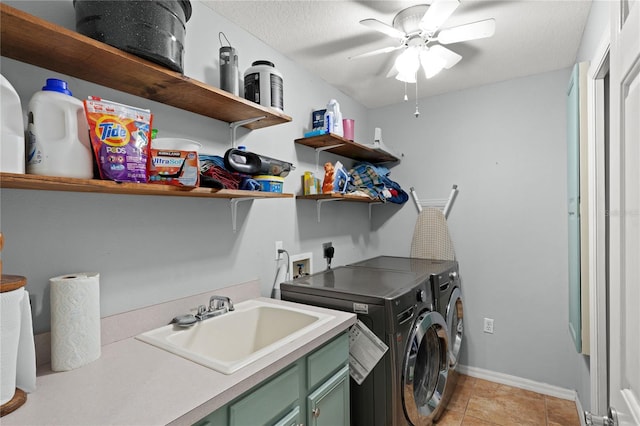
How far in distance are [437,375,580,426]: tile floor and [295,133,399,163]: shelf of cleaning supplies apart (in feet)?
6.46

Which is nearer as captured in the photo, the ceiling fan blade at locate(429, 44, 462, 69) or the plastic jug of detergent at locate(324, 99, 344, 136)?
the ceiling fan blade at locate(429, 44, 462, 69)

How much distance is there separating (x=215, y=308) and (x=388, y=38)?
1788 millimetres

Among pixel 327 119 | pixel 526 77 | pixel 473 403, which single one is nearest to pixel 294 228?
pixel 327 119

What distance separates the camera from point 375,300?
5.14 feet

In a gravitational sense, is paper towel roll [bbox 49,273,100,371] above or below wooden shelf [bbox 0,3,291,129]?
below

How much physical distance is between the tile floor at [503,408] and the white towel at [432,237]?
103cm

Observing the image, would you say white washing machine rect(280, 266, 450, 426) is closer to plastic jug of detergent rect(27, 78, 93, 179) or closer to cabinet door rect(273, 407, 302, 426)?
cabinet door rect(273, 407, 302, 426)

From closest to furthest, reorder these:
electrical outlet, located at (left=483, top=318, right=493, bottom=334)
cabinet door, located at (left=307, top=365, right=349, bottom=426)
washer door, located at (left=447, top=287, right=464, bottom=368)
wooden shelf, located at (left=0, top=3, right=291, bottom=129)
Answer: wooden shelf, located at (left=0, top=3, right=291, bottom=129) < cabinet door, located at (left=307, top=365, right=349, bottom=426) < washer door, located at (left=447, top=287, right=464, bottom=368) < electrical outlet, located at (left=483, top=318, right=493, bottom=334)

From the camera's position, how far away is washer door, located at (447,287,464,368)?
2281 mm

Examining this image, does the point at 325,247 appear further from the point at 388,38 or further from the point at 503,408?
the point at 503,408

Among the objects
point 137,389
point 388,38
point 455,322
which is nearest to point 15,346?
point 137,389

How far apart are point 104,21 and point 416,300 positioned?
69.6 inches

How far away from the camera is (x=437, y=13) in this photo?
57.7 inches

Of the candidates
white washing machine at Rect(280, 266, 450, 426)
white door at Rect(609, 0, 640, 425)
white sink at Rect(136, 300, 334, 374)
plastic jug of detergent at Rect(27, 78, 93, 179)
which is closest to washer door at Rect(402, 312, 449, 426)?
white washing machine at Rect(280, 266, 450, 426)
